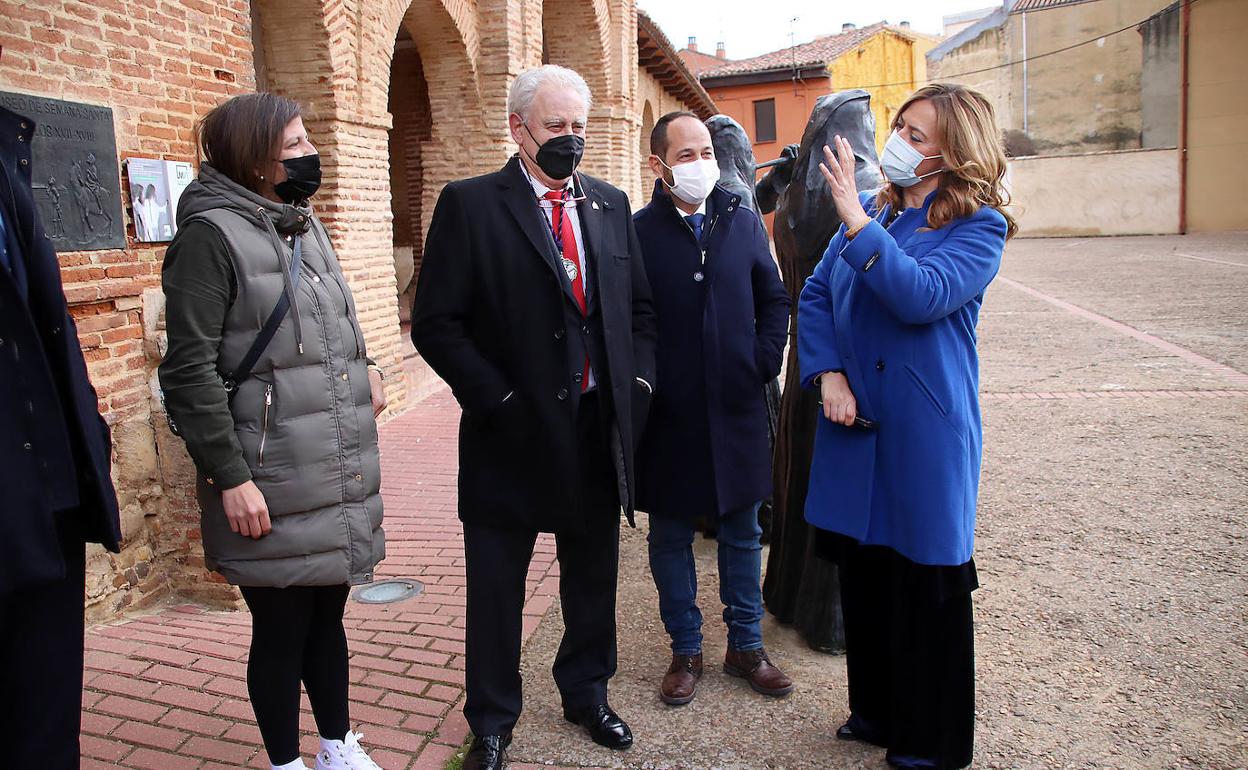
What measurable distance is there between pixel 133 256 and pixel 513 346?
231 centimetres

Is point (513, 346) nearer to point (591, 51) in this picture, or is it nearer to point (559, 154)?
point (559, 154)

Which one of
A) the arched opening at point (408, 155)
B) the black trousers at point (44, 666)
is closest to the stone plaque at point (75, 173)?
the black trousers at point (44, 666)

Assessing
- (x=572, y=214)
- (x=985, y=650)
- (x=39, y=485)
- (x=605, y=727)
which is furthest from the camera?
(x=985, y=650)

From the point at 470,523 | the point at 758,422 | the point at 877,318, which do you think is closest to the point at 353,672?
the point at 470,523

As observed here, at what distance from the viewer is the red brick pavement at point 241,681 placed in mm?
3082

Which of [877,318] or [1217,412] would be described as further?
[1217,412]

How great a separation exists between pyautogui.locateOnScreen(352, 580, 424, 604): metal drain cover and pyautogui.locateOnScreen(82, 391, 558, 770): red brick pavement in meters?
0.06

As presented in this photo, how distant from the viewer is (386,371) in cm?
855

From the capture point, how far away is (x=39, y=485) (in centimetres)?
203

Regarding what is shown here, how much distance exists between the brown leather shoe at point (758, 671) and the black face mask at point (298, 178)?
2.17 meters

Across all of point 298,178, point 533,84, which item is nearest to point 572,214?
point 533,84

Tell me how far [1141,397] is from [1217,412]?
2.43 ft

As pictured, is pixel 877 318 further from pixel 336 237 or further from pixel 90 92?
pixel 336 237

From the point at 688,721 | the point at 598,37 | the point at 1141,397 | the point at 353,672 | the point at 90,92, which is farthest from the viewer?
the point at 598,37
